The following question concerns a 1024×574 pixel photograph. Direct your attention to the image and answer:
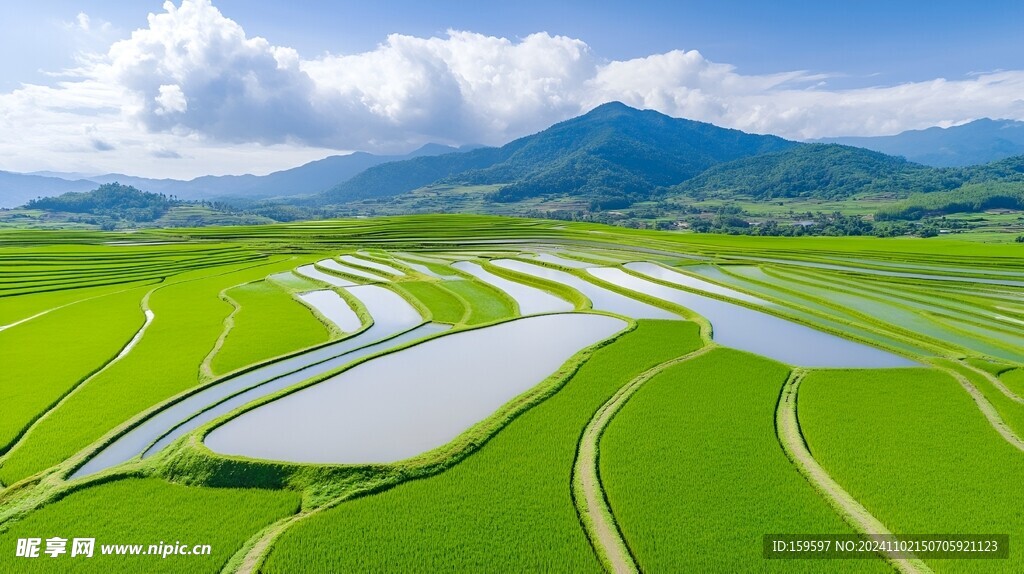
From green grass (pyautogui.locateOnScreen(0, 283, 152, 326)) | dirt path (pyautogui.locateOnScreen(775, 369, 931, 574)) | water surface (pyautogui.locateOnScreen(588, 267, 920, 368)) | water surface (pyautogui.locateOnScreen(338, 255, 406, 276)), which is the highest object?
water surface (pyautogui.locateOnScreen(338, 255, 406, 276))

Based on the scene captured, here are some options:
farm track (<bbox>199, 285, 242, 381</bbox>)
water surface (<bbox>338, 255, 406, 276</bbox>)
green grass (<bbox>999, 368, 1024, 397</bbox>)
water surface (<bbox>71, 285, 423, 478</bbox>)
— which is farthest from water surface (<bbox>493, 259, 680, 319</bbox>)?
farm track (<bbox>199, 285, 242, 381</bbox>)

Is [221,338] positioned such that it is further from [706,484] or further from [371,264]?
[371,264]

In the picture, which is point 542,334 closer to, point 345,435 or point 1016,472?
point 345,435

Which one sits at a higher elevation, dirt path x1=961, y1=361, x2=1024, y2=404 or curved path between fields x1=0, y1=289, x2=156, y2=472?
curved path between fields x1=0, y1=289, x2=156, y2=472

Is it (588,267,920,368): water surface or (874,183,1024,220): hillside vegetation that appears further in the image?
(874,183,1024,220): hillside vegetation

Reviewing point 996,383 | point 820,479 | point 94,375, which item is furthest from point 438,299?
point 996,383

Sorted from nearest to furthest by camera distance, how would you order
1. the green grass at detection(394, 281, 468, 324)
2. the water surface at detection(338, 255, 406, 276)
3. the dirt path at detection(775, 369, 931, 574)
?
the dirt path at detection(775, 369, 931, 574) < the green grass at detection(394, 281, 468, 324) < the water surface at detection(338, 255, 406, 276)

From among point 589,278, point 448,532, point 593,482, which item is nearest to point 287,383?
point 448,532

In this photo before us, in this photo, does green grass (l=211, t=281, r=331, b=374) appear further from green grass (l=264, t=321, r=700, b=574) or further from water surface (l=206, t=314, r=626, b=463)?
green grass (l=264, t=321, r=700, b=574)
